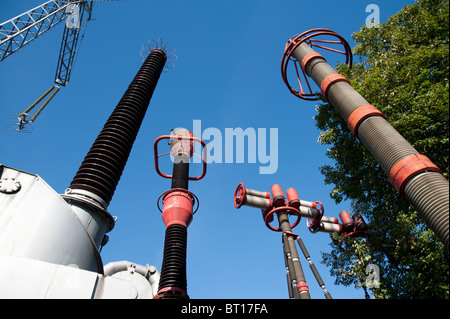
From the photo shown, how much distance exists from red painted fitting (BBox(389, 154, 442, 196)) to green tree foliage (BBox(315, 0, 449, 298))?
5072mm

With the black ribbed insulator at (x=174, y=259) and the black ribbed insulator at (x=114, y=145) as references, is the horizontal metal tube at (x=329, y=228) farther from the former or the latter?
the black ribbed insulator at (x=114, y=145)

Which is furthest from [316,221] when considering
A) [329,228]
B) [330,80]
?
[330,80]

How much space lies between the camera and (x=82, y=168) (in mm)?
6980

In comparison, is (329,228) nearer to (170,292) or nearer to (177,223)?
(177,223)

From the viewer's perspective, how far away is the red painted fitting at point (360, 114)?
29.0 feet

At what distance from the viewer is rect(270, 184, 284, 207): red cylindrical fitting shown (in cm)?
1369

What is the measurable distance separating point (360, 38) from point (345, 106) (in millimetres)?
12050

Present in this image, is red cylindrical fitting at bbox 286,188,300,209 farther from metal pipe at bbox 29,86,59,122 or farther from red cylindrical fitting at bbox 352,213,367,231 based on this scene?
metal pipe at bbox 29,86,59,122

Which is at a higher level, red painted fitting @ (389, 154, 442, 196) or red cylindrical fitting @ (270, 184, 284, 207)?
red cylindrical fitting @ (270, 184, 284, 207)

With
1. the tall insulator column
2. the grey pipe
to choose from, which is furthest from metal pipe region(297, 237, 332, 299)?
the grey pipe

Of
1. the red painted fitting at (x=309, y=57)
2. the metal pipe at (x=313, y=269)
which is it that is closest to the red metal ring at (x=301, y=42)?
the red painted fitting at (x=309, y=57)

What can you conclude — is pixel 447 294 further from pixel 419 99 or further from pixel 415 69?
pixel 415 69

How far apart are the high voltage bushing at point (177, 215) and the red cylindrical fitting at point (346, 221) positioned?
7817 mm
